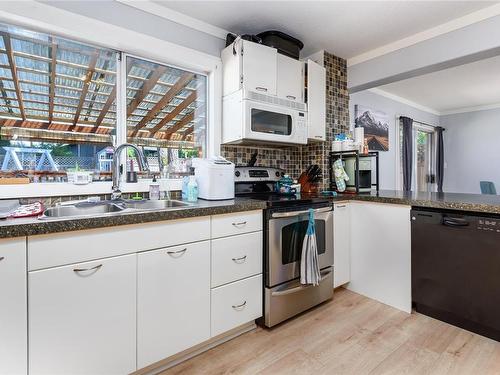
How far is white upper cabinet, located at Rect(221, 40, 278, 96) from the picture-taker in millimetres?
2193

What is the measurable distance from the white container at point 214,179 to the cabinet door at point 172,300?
1.52 feet

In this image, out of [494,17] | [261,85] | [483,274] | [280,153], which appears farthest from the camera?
[280,153]

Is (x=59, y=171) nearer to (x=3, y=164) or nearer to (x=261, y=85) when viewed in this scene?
(x=3, y=164)

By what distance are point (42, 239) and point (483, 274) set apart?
94.4 inches

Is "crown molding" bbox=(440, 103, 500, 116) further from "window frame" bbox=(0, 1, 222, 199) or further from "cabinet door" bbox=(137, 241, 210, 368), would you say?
"cabinet door" bbox=(137, 241, 210, 368)

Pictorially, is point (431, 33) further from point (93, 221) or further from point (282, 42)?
point (93, 221)

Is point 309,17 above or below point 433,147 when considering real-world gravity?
above

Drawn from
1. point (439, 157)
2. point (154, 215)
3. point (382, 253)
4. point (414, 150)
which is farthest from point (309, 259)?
point (439, 157)

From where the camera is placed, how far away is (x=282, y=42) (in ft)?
7.92

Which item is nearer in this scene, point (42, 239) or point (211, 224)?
point (42, 239)

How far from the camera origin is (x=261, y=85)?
7.45ft

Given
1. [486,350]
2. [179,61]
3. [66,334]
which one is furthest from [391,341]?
[179,61]

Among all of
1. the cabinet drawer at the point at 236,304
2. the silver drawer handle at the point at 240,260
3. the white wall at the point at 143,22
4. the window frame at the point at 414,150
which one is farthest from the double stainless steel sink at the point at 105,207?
the window frame at the point at 414,150

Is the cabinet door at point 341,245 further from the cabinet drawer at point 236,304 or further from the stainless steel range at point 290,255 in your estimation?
the cabinet drawer at point 236,304
